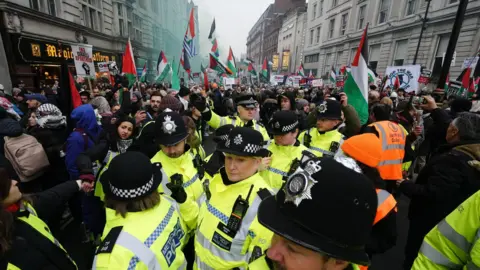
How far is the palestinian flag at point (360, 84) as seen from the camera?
4.41 m

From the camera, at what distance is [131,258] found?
5.01 feet

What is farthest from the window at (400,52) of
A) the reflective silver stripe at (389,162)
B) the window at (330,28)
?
the reflective silver stripe at (389,162)

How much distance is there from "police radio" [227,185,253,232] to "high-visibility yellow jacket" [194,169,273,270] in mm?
24

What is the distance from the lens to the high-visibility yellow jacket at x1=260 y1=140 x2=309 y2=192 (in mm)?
2996

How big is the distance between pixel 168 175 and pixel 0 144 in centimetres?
317

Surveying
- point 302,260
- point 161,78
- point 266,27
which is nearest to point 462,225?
point 302,260

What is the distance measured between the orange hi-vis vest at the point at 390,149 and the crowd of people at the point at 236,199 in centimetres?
2

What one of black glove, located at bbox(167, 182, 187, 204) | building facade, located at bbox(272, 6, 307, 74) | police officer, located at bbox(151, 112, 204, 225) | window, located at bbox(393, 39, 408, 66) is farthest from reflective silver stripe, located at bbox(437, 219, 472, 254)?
building facade, located at bbox(272, 6, 307, 74)

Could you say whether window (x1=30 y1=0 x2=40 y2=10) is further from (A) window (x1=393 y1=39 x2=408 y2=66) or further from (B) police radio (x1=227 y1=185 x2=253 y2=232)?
(A) window (x1=393 y1=39 x2=408 y2=66)

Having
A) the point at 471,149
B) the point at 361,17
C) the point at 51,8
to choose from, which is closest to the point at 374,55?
the point at 361,17

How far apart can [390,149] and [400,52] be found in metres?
24.3

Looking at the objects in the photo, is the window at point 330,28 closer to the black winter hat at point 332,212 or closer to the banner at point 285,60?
the banner at point 285,60

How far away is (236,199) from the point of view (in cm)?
189

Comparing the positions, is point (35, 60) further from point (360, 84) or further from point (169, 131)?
point (360, 84)
